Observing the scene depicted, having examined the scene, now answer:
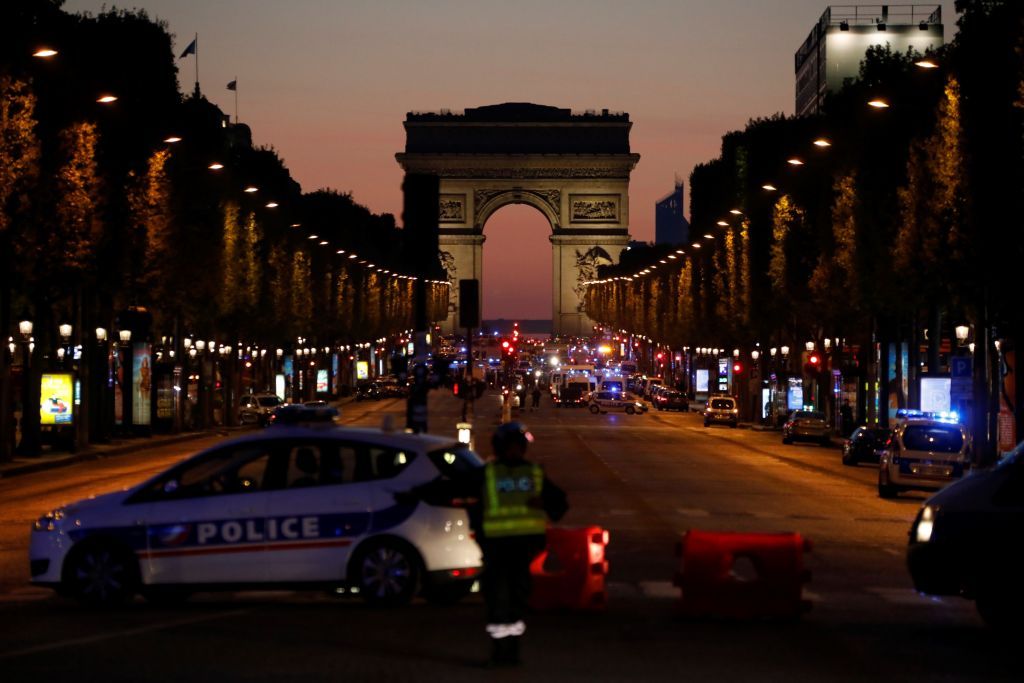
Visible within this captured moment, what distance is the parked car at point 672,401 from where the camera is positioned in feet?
358

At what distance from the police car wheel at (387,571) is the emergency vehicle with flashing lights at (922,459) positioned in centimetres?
1950

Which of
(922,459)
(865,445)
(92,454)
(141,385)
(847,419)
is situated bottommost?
(92,454)

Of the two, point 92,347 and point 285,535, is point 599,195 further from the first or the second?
point 285,535

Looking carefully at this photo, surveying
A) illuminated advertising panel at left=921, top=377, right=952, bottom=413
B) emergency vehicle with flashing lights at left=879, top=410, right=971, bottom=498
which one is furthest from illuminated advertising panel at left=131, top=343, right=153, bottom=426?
emergency vehicle with flashing lights at left=879, top=410, right=971, bottom=498

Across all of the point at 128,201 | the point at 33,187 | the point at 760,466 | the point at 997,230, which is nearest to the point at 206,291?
the point at 128,201

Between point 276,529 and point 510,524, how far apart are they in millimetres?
3609

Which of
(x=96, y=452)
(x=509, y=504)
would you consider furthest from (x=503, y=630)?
(x=96, y=452)

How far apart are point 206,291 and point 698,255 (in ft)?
173

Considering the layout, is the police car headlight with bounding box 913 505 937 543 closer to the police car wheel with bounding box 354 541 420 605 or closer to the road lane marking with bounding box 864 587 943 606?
the road lane marking with bounding box 864 587 943 606

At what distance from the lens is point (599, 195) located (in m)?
186

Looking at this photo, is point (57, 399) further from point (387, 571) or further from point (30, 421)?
Answer: point (387, 571)

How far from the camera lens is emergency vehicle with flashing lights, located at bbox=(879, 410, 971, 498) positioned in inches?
1332

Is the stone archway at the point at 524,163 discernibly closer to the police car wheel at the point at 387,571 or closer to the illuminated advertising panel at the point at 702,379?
the illuminated advertising panel at the point at 702,379

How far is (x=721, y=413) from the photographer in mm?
82125
